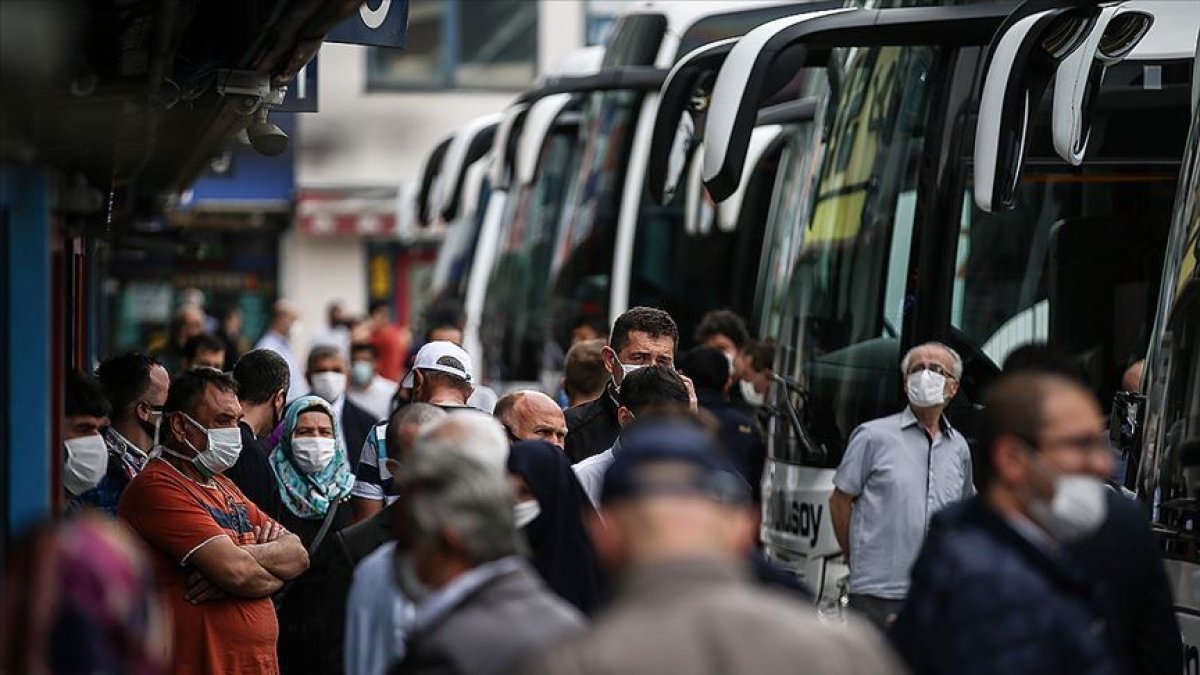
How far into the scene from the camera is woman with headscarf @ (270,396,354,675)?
8859 millimetres

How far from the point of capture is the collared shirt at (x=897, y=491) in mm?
9781

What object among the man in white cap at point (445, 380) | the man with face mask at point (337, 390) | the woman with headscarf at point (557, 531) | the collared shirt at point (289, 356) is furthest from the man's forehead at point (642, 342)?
the collared shirt at point (289, 356)

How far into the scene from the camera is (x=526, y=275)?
2127 centimetres

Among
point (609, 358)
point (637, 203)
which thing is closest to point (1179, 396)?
point (609, 358)

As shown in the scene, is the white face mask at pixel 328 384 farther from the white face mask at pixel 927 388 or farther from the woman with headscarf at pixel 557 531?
the woman with headscarf at pixel 557 531

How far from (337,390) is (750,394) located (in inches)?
87.8

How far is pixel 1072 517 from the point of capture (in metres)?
5.18

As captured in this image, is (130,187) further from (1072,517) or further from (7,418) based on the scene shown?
(1072,517)

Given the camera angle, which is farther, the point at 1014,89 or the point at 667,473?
the point at 1014,89

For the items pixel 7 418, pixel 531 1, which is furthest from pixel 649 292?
pixel 531 1

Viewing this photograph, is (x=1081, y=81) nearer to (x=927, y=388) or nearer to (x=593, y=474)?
(x=927, y=388)

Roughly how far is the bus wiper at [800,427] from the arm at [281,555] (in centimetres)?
369

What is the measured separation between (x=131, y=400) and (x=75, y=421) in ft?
5.16

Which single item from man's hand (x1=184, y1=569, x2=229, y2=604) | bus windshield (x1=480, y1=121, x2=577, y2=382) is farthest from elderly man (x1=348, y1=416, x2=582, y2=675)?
bus windshield (x1=480, y1=121, x2=577, y2=382)
